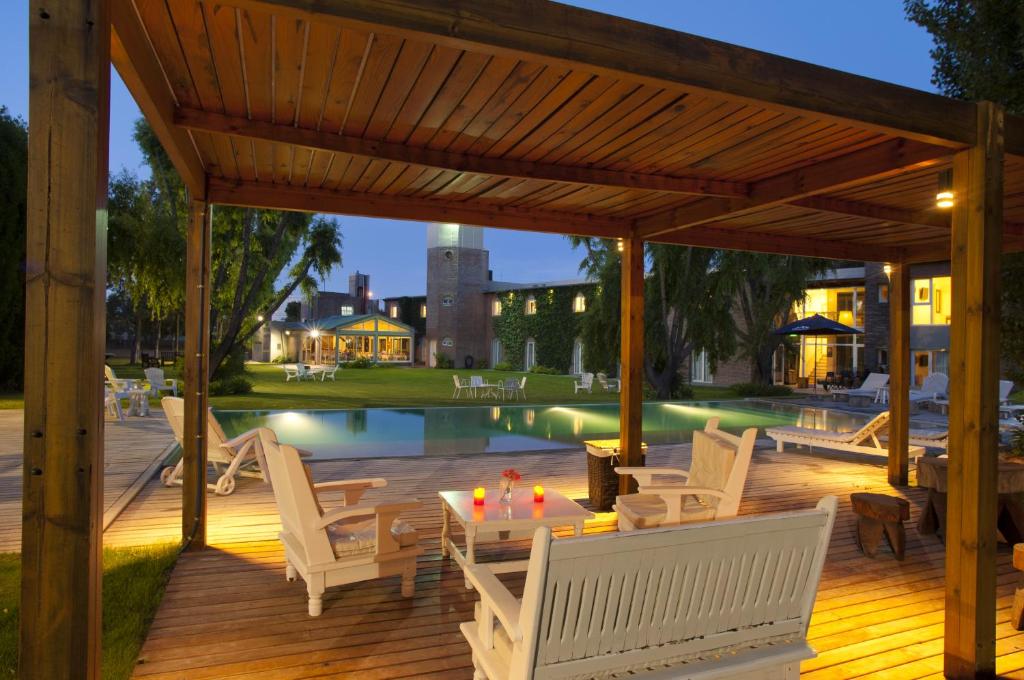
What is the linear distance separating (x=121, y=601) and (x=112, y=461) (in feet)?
16.6

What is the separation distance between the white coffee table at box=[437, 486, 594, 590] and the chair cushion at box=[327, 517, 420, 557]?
0.34 m

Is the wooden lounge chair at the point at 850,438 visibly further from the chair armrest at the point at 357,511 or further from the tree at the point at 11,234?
the tree at the point at 11,234

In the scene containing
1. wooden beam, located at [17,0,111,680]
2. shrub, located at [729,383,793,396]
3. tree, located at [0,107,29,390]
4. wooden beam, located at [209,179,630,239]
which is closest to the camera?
wooden beam, located at [17,0,111,680]

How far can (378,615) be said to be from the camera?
3.58 metres

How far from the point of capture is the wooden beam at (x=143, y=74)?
7.62ft

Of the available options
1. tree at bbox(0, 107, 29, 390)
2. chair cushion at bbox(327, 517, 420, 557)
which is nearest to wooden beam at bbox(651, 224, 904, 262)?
chair cushion at bbox(327, 517, 420, 557)

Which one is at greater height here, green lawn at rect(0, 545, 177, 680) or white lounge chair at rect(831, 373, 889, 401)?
white lounge chair at rect(831, 373, 889, 401)

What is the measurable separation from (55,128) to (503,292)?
105ft

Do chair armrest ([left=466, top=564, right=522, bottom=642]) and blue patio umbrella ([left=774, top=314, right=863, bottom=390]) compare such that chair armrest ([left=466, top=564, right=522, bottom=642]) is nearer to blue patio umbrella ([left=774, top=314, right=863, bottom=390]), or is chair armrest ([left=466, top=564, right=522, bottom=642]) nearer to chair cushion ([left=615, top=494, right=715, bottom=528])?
chair cushion ([left=615, top=494, right=715, bottom=528])

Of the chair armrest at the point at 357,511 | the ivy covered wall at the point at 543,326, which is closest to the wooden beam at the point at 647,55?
the chair armrest at the point at 357,511

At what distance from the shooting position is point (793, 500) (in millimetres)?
6465

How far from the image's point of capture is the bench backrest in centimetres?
206

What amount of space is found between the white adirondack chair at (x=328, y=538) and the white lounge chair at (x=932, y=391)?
49.0 feet

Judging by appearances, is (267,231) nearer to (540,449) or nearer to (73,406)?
(540,449)
